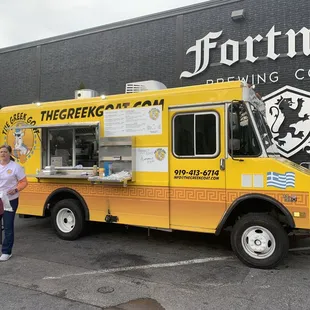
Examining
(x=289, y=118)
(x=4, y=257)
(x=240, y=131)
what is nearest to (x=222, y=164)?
(x=240, y=131)

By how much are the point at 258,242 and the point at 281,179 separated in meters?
1.00

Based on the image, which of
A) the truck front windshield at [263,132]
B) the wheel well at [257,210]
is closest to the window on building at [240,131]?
the truck front windshield at [263,132]

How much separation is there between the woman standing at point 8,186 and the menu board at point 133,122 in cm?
172

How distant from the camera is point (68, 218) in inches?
276

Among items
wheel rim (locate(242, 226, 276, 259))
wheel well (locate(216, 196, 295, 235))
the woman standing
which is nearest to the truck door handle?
wheel well (locate(216, 196, 295, 235))

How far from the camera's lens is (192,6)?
12.2 metres

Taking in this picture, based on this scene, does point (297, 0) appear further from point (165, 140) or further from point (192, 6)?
point (165, 140)

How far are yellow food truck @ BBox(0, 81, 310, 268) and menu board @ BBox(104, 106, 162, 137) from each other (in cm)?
2

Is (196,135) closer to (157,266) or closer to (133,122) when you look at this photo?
(133,122)

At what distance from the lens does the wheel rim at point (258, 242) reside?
5.10 m

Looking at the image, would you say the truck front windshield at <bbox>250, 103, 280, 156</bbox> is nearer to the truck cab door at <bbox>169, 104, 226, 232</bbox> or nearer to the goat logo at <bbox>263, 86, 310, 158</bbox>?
the truck cab door at <bbox>169, 104, 226, 232</bbox>

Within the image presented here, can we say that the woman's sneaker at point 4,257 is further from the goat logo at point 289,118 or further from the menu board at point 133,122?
the goat logo at point 289,118

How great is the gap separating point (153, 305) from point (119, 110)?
11.5ft

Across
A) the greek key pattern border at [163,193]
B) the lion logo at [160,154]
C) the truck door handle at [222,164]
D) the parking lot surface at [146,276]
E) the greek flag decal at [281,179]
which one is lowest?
the parking lot surface at [146,276]
